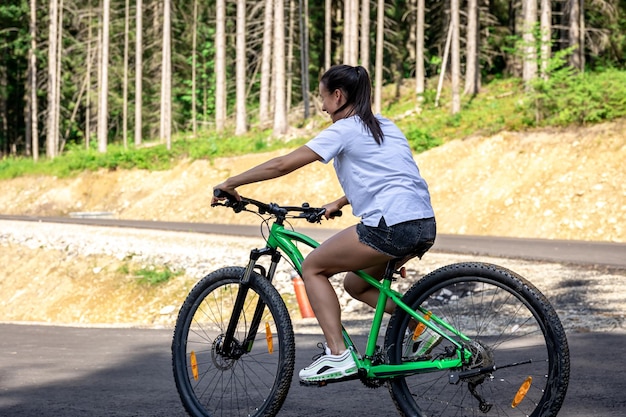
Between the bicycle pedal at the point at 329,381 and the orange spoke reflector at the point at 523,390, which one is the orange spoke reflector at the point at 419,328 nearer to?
the bicycle pedal at the point at 329,381

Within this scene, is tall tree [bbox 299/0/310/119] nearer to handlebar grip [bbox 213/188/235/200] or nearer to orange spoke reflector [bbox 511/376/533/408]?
handlebar grip [bbox 213/188/235/200]

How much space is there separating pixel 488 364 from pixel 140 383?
3.11 metres

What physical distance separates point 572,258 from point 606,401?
384 inches

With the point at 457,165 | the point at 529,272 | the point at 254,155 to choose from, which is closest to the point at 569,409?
the point at 529,272

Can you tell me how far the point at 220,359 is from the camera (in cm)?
509

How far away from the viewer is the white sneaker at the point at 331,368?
4547 mm

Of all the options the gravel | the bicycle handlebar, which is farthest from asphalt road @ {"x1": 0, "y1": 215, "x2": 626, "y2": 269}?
the bicycle handlebar

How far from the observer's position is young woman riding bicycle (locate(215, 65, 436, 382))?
4.42m

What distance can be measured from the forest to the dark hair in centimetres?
2064

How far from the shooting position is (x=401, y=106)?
141 ft

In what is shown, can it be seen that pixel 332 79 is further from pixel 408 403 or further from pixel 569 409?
pixel 569 409

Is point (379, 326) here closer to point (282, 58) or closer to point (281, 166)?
point (281, 166)

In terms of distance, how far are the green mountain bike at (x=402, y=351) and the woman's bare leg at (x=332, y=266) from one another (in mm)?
90

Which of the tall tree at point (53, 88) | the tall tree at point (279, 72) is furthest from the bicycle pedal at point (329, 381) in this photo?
the tall tree at point (53, 88)
